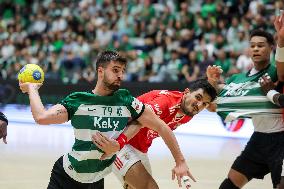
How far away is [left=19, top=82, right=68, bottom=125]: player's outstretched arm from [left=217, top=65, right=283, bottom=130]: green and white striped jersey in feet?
7.70

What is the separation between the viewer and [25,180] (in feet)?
31.6

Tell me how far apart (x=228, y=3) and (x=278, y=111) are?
12.8 m

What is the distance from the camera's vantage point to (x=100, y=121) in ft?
17.1

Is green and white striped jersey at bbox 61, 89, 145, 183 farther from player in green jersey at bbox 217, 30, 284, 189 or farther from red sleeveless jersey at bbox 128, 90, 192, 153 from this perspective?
player in green jersey at bbox 217, 30, 284, 189

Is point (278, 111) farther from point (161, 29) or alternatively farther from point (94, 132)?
point (161, 29)

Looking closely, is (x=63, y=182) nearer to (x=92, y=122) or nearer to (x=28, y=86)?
(x=92, y=122)

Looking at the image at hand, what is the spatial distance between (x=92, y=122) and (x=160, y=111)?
1274 millimetres

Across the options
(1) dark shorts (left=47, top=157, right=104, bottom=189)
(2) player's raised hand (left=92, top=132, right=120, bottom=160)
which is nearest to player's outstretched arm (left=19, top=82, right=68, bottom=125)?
(2) player's raised hand (left=92, top=132, right=120, bottom=160)

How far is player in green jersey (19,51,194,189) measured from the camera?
204 inches

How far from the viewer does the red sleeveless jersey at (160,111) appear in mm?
6367

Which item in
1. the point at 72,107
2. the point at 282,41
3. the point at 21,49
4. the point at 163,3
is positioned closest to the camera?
the point at 72,107

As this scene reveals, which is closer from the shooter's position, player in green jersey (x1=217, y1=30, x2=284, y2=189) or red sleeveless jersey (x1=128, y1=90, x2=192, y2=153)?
red sleeveless jersey (x1=128, y1=90, x2=192, y2=153)

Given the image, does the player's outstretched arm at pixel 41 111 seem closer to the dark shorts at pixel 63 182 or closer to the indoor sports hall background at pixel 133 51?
the dark shorts at pixel 63 182

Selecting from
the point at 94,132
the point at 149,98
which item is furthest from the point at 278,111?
the point at 94,132
